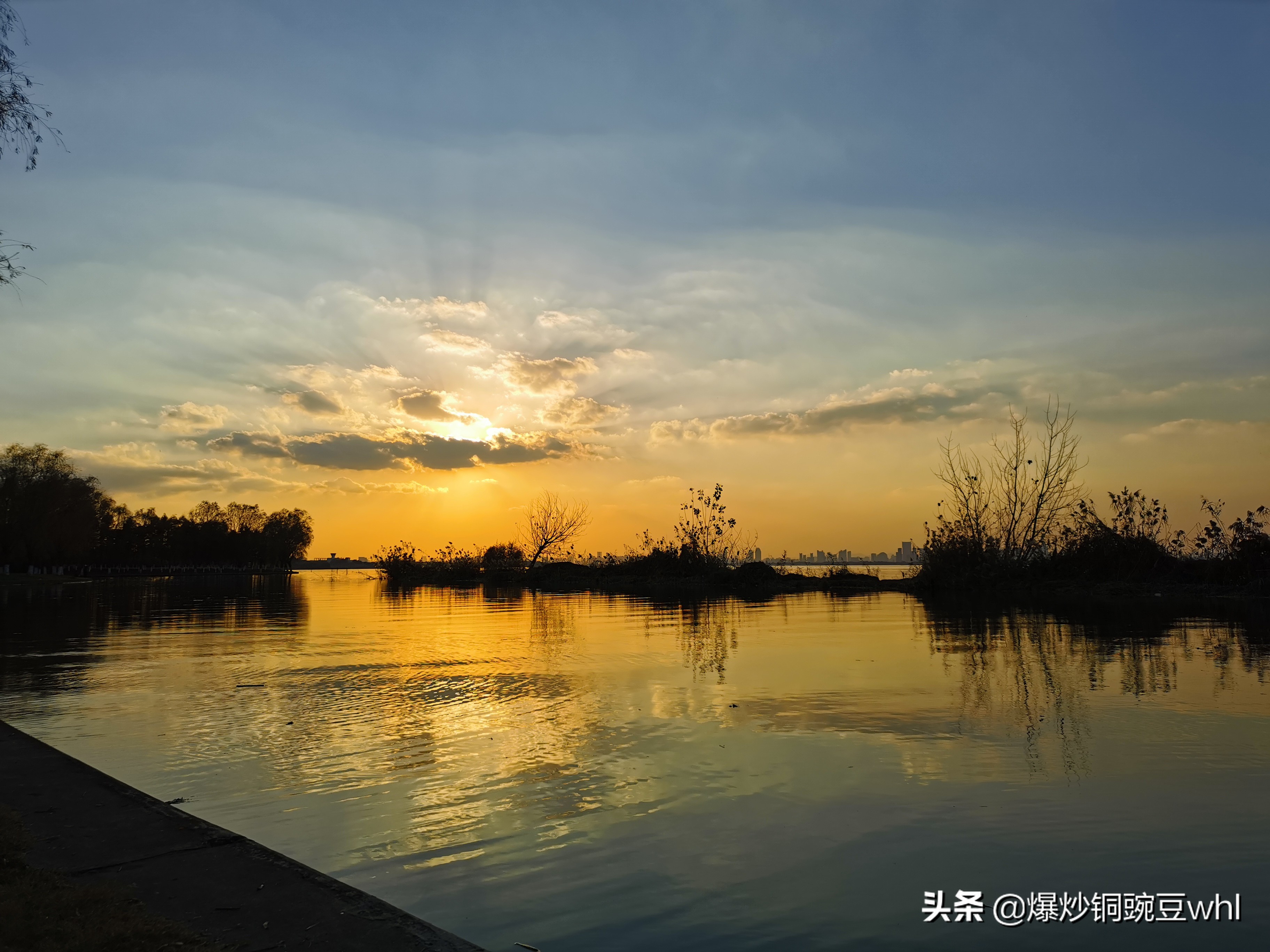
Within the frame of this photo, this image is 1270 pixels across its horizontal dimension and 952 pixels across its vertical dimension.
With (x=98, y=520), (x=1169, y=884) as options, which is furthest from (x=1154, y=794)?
(x=98, y=520)

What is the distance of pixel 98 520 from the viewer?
310 ft

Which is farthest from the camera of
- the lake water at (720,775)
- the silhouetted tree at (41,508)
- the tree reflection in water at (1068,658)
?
the silhouetted tree at (41,508)

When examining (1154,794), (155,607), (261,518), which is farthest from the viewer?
(261,518)

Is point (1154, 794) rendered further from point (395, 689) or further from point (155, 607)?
point (155, 607)

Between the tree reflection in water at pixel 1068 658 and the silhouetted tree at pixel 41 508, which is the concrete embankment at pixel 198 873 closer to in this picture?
the tree reflection in water at pixel 1068 658

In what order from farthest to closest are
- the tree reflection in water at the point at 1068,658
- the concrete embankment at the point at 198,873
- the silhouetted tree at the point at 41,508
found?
the silhouetted tree at the point at 41,508
the tree reflection in water at the point at 1068,658
the concrete embankment at the point at 198,873

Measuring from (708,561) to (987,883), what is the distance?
130 ft

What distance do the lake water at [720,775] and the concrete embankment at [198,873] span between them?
1.20 feet

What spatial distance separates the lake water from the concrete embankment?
0.36 meters

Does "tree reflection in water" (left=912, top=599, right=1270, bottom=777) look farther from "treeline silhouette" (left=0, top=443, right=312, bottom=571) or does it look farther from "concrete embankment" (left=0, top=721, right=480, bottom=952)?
"treeline silhouette" (left=0, top=443, right=312, bottom=571)

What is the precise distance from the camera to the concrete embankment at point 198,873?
3.48 m

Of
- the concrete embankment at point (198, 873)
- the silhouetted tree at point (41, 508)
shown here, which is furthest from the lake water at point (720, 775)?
the silhouetted tree at point (41, 508)

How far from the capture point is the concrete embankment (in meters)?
3.48

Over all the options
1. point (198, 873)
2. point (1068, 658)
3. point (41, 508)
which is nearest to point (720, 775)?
point (198, 873)
